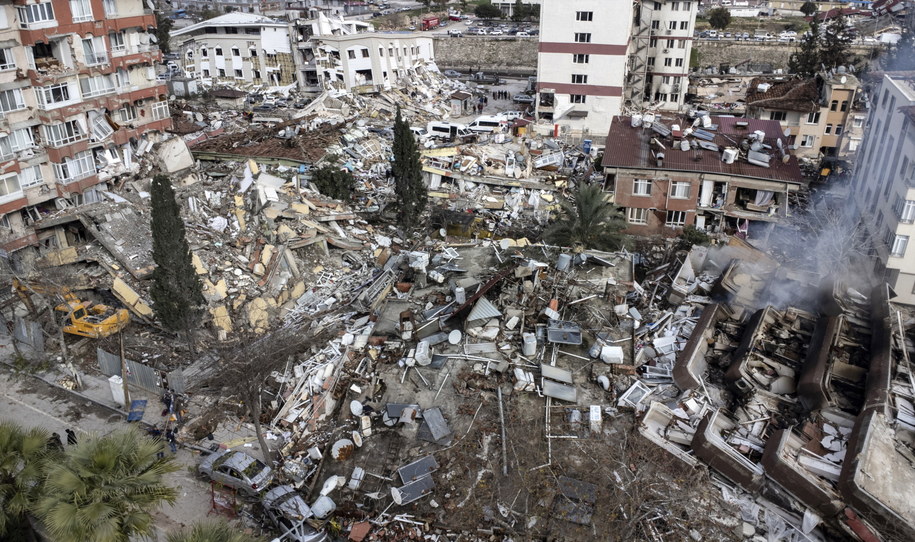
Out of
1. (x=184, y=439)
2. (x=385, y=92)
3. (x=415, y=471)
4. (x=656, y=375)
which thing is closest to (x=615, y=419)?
(x=656, y=375)

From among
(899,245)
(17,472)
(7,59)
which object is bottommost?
(17,472)

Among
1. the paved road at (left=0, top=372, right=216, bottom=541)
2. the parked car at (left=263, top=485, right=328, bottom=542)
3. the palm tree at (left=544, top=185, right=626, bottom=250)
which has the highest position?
the palm tree at (left=544, top=185, right=626, bottom=250)

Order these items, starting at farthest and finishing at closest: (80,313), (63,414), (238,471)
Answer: (80,313), (63,414), (238,471)

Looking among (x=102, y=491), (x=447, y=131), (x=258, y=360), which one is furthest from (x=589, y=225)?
(x=102, y=491)

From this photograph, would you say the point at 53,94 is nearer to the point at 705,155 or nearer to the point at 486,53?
the point at 705,155

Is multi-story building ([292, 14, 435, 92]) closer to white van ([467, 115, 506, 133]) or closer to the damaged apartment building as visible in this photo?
white van ([467, 115, 506, 133])

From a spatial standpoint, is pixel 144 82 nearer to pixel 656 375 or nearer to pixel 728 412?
pixel 656 375

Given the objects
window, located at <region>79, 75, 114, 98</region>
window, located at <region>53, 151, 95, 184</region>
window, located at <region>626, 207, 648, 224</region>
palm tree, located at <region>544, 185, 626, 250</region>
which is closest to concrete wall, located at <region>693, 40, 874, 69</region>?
window, located at <region>626, 207, 648, 224</region>
